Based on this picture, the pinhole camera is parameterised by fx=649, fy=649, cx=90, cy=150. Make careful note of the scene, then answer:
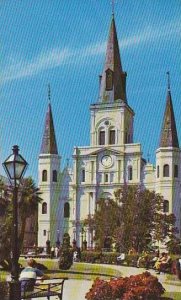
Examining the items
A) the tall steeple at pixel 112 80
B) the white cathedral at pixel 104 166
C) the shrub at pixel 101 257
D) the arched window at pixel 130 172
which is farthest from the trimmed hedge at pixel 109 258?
the tall steeple at pixel 112 80

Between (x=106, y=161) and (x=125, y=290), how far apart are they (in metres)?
37.5

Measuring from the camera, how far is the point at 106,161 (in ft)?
147

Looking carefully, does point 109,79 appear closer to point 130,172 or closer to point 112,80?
point 112,80

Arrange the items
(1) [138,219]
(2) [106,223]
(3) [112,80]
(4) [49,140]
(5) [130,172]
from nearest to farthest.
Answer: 1. (1) [138,219]
2. (2) [106,223]
3. (5) [130,172]
4. (4) [49,140]
5. (3) [112,80]

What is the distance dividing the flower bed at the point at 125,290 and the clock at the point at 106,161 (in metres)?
37.0

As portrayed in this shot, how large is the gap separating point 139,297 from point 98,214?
88.7ft

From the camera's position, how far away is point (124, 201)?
31.2m

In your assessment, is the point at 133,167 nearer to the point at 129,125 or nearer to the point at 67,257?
the point at 129,125

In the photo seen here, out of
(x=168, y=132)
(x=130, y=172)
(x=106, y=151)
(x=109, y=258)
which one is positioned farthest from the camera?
(x=106, y=151)

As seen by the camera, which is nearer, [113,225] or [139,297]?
[139,297]

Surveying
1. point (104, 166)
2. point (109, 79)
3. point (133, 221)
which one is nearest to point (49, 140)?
point (104, 166)

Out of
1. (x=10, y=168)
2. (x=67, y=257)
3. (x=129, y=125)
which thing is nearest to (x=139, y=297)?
(x=10, y=168)

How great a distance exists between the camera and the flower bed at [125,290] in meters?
7.34

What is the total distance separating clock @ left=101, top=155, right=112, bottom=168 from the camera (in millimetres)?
44694
